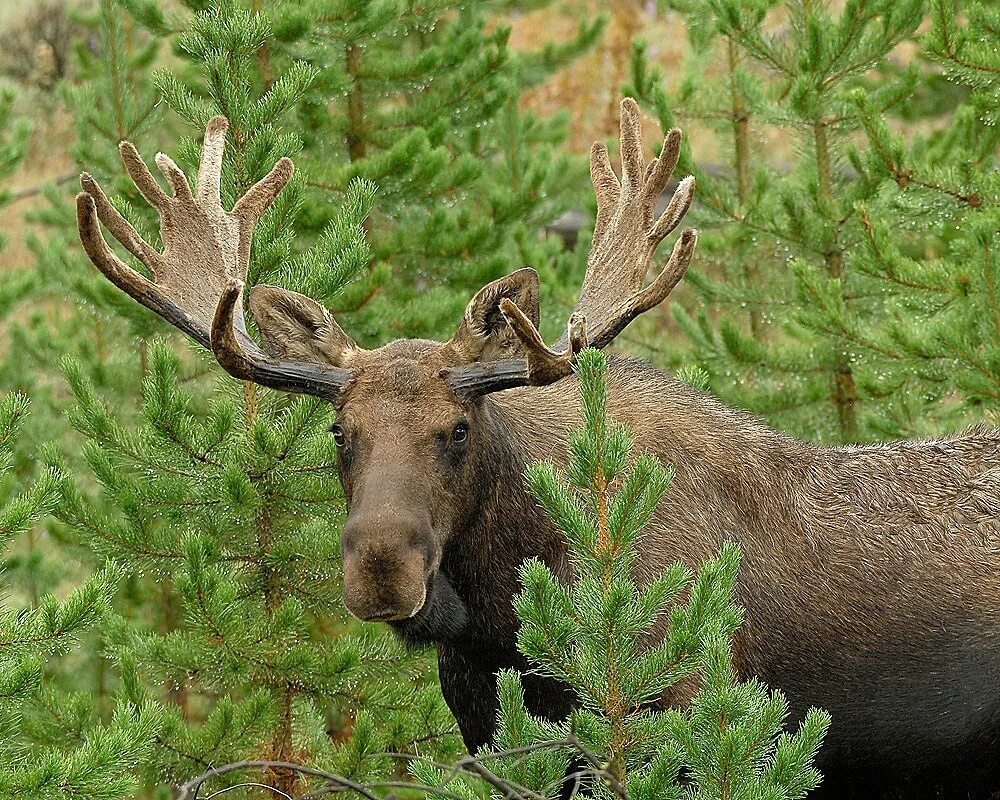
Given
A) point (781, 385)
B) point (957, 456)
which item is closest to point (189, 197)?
point (957, 456)

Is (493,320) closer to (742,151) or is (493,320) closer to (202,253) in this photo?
(202,253)

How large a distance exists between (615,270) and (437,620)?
5.02 ft

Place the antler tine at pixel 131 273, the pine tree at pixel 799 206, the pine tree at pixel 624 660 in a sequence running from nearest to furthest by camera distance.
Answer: the pine tree at pixel 624 660, the antler tine at pixel 131 273, the pine tree at pixel 799 206

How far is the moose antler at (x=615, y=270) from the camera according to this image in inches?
201

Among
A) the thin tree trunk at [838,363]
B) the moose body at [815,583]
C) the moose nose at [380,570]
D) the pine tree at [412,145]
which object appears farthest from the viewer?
the thin tree trunk at [838,363]

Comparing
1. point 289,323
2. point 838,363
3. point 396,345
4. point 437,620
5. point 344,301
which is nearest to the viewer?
point 437,620

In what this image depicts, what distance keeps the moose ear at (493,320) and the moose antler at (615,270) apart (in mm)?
99

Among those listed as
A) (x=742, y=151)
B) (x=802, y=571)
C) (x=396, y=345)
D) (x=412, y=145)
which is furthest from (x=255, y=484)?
(x=742, y=151)

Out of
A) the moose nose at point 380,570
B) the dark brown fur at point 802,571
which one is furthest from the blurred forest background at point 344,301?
the dark brown fur at point 802,571

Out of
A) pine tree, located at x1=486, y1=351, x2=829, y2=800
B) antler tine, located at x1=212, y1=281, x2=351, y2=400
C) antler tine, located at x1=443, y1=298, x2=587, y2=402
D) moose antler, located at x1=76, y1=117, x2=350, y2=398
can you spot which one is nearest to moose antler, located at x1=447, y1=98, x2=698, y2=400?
antler tine, located at x1=443, y1=298, x2=587, y2=402

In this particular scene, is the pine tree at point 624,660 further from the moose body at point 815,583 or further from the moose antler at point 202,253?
the moose antler at point 202,253

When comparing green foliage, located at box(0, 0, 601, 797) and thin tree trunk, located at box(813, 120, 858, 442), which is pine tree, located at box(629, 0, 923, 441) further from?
green foliage, located at box(0, 0, 601, 797)

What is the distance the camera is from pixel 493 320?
545cm

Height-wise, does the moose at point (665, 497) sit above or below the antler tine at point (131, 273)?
below
